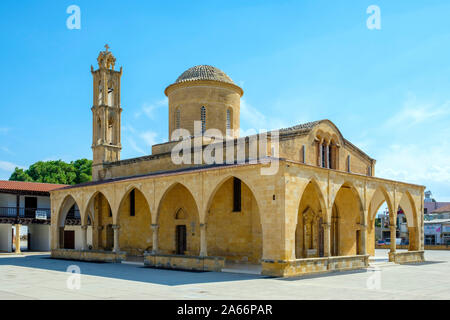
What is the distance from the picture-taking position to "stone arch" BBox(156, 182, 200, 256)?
22109 millimetres

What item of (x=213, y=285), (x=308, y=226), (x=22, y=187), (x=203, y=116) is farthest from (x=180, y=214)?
(x=22, y=187)

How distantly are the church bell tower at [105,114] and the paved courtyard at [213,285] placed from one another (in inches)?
425

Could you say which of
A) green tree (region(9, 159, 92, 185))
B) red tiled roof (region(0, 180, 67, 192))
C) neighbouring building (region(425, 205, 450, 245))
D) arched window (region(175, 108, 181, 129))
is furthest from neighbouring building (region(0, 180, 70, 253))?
neighbouring building (region(425, 205, 450, 245))

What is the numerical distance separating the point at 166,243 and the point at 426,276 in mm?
12445

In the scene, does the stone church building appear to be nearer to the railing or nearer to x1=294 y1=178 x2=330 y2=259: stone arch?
x1=294 y1=178 x2=330 y2=259: stone arch

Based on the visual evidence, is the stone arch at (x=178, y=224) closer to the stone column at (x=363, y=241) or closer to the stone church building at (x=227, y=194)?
the stone church building at (x=227, y=194)

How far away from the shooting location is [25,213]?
105 ft

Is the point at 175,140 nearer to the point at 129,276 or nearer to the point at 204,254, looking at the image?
the point at 204,254

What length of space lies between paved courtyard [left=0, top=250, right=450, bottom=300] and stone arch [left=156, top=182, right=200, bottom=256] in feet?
14.4

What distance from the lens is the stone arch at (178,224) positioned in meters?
22.1

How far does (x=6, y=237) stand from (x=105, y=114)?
1148 cm

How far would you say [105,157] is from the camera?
27.6 m
